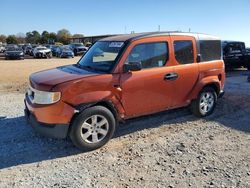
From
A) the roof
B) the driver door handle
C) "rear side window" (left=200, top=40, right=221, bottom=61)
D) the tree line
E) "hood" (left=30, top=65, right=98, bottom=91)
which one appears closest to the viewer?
"hood" (left=30, top=65, right=98, bottom=91)

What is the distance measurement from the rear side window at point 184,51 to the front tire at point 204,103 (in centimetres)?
85

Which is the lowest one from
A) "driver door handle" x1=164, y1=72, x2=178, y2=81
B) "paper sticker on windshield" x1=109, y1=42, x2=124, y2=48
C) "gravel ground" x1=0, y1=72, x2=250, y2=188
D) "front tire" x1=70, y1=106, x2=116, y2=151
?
"gravel ground" x1=0, y1=72, x2=250, y2=188

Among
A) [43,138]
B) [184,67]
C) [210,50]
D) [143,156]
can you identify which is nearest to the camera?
[143,156]

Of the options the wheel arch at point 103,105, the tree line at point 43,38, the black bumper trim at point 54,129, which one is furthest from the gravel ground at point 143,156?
the tree line at point 43,38

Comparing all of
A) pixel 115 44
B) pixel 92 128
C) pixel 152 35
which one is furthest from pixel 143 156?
pixel 152 35

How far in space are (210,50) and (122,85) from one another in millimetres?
2668

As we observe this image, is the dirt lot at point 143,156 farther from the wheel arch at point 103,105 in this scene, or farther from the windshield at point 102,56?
the windshield at point 102,56

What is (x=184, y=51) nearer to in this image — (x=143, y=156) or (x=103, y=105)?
(x=103, y=105)

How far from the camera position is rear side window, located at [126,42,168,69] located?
5.79 m

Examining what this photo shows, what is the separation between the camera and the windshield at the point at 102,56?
5715 mm

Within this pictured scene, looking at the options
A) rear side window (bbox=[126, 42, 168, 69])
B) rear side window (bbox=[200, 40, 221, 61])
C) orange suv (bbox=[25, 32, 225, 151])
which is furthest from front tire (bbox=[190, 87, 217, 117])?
rear side window (bbox=[126, 42, 168, 69])

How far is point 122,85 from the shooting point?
5.52m

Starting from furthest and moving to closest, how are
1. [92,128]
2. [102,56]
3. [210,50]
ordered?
[210,50] → [102,56] → [92,128]

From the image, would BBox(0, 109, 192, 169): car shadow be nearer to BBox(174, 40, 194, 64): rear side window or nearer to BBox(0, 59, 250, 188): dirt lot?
BBox(0, 59, 250, 188): dirt lot
